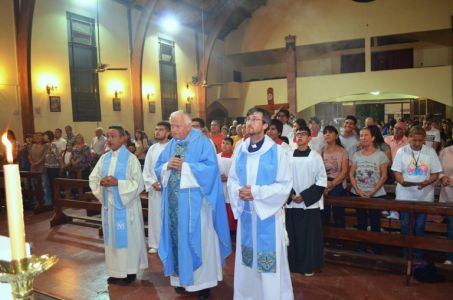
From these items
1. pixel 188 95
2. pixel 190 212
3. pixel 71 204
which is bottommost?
pixel 71 204

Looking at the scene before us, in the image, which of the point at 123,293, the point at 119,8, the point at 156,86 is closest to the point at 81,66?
the point at 119,8

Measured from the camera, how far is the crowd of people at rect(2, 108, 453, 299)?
9.86 feet

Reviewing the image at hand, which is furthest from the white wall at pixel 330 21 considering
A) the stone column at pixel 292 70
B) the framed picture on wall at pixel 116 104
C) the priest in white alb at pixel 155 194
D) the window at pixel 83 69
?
the priest in white alb at pixel 155 194

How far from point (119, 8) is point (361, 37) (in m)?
9.47

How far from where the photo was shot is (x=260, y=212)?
2.93 m

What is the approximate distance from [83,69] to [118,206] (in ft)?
25.6

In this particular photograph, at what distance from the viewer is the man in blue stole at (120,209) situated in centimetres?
386

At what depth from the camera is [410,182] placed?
400 centimetres

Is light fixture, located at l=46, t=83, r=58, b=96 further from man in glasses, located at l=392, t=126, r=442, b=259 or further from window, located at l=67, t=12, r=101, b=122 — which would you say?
man in glasses, located at l=392, t=126, r=442, b=259

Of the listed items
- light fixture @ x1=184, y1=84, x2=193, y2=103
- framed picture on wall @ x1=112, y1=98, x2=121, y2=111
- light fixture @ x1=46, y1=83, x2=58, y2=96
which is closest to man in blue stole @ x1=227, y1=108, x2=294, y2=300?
light fixture @ x1=46, y1=83, x2=58, y2=96

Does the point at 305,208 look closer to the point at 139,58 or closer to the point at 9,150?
the point at 9,150

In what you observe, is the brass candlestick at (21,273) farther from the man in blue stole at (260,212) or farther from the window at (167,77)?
the window at (167,77)

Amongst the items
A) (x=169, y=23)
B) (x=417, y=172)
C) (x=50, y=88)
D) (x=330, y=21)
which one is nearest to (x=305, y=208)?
(x=417, y=172)

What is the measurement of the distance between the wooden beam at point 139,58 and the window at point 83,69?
142cm
